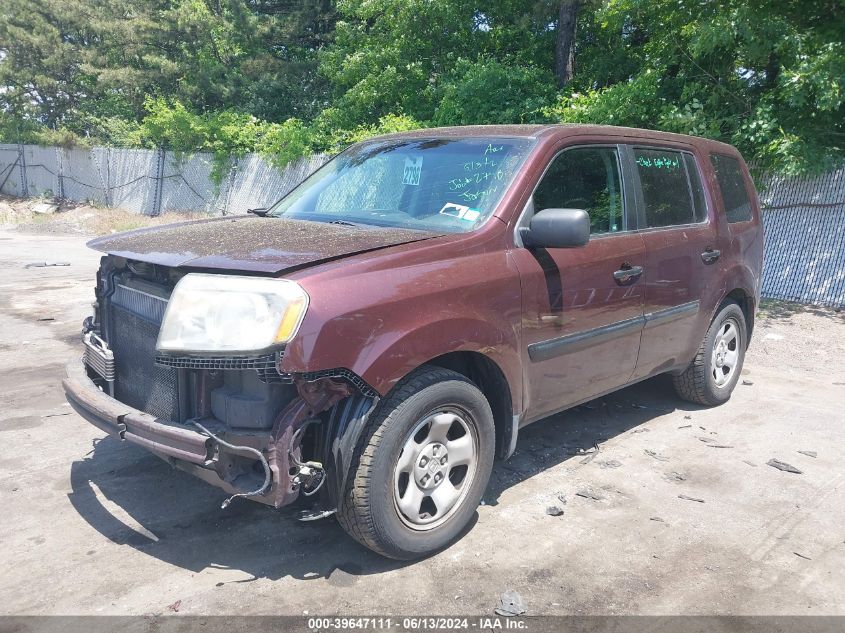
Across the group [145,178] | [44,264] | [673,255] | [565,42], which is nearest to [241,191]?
[145,178]

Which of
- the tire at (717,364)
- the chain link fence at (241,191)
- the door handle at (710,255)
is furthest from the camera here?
the chain link fence at (241,191)

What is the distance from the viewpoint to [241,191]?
2003 cm

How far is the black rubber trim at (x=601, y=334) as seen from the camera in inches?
151

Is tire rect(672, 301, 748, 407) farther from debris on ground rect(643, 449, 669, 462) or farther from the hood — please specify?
the hood

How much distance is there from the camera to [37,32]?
1133 inches

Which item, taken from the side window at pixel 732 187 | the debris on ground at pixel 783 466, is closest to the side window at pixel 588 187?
the side window at pixel 732 187

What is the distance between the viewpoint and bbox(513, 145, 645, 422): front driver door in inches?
149

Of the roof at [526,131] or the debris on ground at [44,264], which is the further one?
the debris on ground at [44,264]

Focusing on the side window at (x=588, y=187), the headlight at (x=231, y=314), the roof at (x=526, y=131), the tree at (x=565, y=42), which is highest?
the tree at (x=565, y=42)

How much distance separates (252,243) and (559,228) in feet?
4.84

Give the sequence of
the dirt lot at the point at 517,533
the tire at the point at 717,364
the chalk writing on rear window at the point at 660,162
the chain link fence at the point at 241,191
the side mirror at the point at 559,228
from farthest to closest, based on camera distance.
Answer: the chain link fence at the point at 241,191 → the tire at the point at 717,364 → the chalk writing on rear window at the point at 660,162 → the side mirror at the point at 559,228 → the dirt lot at the point at 517,533

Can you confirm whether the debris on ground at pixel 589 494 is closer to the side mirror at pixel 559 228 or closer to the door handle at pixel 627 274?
the door handle at pixel 627 274

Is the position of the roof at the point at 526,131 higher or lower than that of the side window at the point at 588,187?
higher

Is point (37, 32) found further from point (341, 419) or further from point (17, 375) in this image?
point (341, 419)
